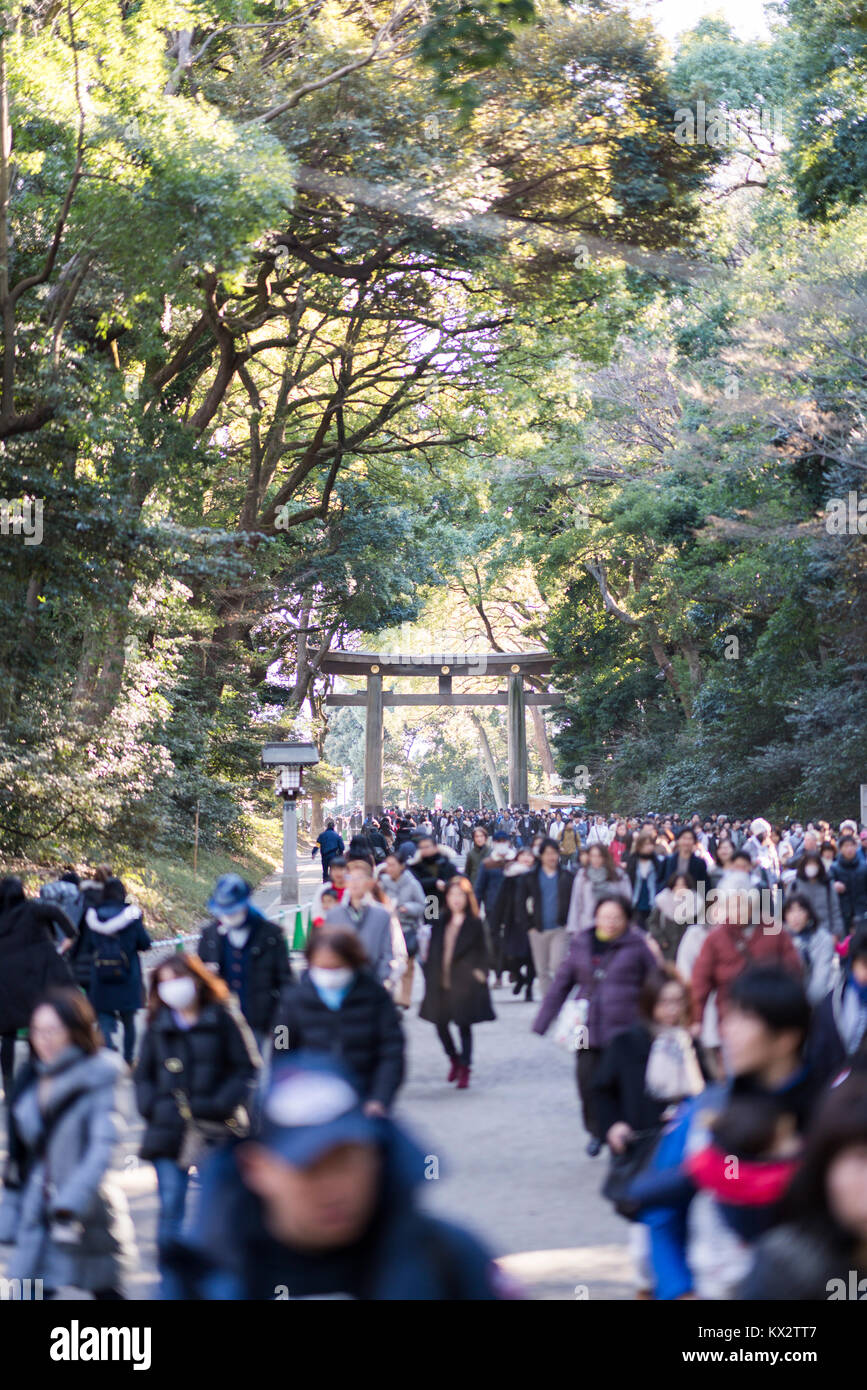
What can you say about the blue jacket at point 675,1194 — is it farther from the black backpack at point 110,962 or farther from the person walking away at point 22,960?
the black backpack at point 110,962

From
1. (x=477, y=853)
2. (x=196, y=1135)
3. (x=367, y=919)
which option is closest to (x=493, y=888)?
(x=477, y=853)

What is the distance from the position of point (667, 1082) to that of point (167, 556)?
513 inches

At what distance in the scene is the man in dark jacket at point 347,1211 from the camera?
2.54 metres

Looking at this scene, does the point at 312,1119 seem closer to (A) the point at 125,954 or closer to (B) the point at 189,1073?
(B) the point at 189,1073

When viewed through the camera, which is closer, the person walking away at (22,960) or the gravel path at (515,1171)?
the gravel path at (515,1171)

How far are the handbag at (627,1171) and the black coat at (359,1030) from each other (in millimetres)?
1027

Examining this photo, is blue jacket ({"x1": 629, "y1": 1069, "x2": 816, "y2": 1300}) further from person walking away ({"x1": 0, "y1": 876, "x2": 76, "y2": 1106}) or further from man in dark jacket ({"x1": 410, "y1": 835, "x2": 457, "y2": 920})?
man in dark jacket ({"x1": 410, "y1": 835, "x2": 457, "y2": 920})

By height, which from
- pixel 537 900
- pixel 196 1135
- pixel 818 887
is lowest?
pixel 196 1135

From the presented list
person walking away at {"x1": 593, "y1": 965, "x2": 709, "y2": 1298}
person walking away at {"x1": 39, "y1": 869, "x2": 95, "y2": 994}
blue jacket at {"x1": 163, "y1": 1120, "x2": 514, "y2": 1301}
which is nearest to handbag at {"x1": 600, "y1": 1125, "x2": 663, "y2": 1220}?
person walking away at {"x1": 593, "y1": 965, "x2": 709, "y2": 1298}

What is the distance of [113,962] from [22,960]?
128cm

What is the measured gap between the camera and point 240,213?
1491cm

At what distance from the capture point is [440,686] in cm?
5250

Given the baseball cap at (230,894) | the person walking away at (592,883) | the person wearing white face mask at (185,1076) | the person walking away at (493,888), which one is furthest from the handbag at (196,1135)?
the person walking away at (493,888)

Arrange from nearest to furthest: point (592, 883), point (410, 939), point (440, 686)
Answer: point (592, 883), point (410, 939), point (440, 686)
